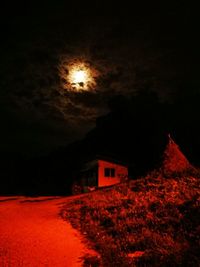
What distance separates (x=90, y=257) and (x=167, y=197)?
8223mm

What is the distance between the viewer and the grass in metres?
7.26

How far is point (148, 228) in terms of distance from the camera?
1039cm

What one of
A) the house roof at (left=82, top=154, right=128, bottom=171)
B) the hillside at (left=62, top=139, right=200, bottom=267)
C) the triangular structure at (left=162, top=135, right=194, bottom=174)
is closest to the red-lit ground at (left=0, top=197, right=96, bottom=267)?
the hillside at (left=62, top=139, right=200, bottom=267)

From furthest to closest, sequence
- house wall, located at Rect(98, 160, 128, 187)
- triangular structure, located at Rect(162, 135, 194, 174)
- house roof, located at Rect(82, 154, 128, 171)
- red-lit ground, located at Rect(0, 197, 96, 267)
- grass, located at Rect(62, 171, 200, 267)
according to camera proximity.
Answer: house roof, located at Rect(82, 154, 128, 171) → house wall, located at Rect(98, 160, 128, 187) → triangular structure, located at Rect(162, 135, 194, 174) → red-lit ground, located at Rect(0, 197, 96, 267) → grass, located at Rect(62, 171, 200, 267)

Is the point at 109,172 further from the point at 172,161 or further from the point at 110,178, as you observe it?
the point at 172,161

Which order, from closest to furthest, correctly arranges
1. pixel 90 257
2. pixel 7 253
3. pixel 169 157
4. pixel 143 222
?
pixel 90 257
pixel 7 253
pixel 143 222
pixel 169 157

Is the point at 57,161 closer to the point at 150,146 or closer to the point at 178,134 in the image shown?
the point at 150,146

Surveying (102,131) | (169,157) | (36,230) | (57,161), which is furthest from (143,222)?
(102,131)

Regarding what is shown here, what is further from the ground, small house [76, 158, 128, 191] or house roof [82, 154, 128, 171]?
house roof [82, 154, 128, 171]

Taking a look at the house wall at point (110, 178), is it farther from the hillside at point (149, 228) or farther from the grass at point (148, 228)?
the grass at point (148, 228)

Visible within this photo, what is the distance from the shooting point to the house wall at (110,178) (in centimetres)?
3641

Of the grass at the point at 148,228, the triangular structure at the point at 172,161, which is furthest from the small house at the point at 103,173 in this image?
the grass at the point at 148,228

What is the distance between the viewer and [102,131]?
7644 centimetres

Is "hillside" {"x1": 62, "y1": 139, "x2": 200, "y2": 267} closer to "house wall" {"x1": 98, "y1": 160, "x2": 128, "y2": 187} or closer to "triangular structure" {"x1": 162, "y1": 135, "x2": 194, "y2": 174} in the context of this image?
"triangular structure" {"x1": 162, "y1": 135, "x2": 194, "y2": 174}
